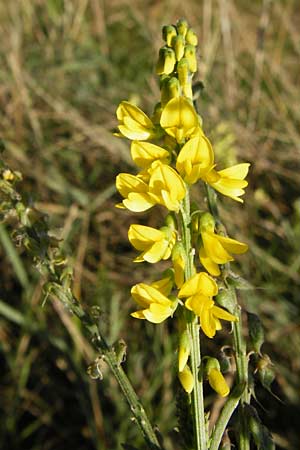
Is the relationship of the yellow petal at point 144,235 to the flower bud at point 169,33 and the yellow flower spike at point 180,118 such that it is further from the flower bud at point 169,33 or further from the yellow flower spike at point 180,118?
the flower bud at point 169,33

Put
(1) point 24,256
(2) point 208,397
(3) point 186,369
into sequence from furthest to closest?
(1) point 24,256 → (2) point 208,397 → (3) point 186,369

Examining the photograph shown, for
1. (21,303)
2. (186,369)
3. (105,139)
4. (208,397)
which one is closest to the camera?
(186,369)

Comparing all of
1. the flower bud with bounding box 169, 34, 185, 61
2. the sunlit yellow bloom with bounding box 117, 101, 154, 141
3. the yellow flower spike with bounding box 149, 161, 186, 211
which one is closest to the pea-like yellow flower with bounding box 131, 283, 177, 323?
the yellow flower spike with bounding box 149, 161, 186, 211

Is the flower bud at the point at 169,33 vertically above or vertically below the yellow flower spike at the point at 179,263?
above

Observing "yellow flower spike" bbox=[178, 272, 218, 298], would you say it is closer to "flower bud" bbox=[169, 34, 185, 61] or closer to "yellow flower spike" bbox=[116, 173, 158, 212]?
"yellow flower spike" bbox=[116, 173, 158, 212]

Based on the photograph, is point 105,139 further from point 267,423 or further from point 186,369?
point 186,369

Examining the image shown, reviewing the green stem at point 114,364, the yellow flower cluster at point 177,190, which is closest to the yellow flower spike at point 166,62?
the yellow flower cluster at point 177,190

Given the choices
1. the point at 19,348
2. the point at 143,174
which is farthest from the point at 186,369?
the point at 19,348

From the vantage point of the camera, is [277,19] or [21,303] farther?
[277,19]
